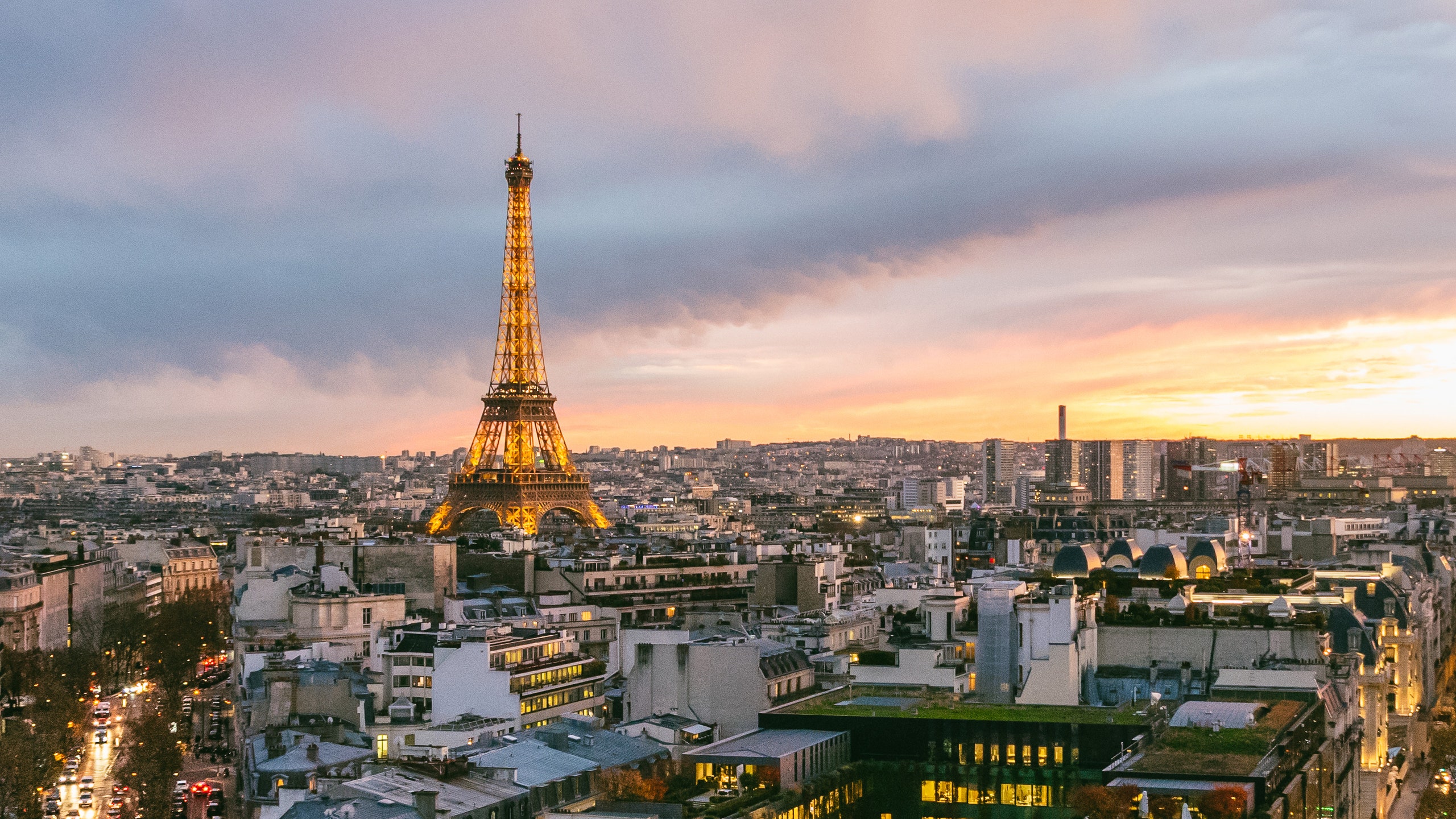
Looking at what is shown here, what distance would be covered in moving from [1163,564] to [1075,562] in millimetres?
3513

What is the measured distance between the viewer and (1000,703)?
57.8m

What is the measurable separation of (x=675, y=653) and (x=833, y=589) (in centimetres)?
3256

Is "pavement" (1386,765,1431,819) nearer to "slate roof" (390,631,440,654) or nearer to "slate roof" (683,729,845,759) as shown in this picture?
"slate roof" (683,729,845,759)

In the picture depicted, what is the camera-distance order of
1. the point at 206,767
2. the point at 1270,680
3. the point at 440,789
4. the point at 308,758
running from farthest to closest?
the point at 206,767 → the point at 1270,680 → the point at 308,758 → the point at 440,789

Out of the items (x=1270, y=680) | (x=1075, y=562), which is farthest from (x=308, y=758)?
(x=1075, y=562)

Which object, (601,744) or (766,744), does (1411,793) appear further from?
(601,744)

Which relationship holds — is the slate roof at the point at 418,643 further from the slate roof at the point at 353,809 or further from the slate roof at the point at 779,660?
the slate roof at the point at 353,809

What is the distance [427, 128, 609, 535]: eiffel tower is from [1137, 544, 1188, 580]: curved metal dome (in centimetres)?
5879

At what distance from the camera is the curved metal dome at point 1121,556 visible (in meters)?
89.9

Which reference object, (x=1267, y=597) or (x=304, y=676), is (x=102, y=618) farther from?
(x=1267, y=597)

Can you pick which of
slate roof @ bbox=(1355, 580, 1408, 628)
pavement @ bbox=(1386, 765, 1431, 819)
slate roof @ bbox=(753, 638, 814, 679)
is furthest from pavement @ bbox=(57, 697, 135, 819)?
slate roof @ bbox=(1355, 580, 1408, 628)

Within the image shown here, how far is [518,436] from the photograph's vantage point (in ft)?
462

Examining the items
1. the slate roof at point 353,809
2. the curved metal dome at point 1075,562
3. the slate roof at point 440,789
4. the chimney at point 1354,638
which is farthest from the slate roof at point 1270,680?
the curved metal dome at point 1075,562

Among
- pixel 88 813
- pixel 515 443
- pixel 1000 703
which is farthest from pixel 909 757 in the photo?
pixel 515 443
